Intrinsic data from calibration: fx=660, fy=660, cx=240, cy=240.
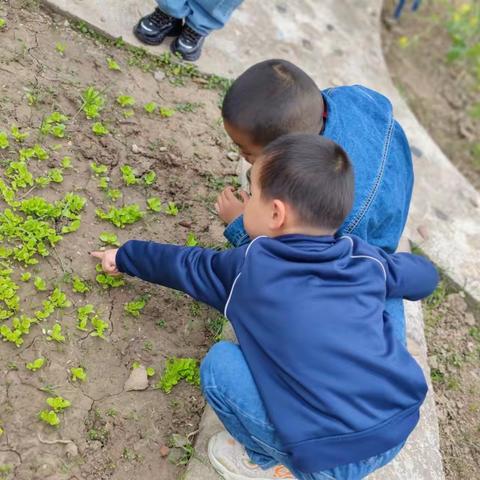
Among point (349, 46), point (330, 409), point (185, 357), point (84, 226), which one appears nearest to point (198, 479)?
point (185, 357)

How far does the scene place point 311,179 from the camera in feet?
6.32

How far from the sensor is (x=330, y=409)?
176cm

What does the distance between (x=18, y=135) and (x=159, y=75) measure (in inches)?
35.8

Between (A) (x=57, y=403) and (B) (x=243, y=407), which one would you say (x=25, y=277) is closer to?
(A) (x=57, y=403)

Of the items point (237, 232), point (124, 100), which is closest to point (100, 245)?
point (237, 232)

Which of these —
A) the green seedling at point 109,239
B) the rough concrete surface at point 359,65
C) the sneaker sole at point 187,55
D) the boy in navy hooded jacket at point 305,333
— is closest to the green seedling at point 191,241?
the green seedling at point 109,239

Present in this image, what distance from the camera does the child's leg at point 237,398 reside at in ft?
6.24

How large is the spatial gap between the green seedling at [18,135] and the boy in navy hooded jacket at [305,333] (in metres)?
0.98

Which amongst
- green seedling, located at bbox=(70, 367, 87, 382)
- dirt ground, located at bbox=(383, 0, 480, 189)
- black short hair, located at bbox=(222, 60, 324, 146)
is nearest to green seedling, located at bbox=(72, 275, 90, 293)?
green seedling, located at bbox=(70, 367, 87, 382)

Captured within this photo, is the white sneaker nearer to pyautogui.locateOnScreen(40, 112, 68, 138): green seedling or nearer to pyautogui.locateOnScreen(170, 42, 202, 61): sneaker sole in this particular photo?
pyautogui.locateOnScreen(40, 112, 68, 138): green seedling

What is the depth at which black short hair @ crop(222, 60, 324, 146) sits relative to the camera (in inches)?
89.4

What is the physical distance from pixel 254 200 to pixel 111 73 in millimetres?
1451

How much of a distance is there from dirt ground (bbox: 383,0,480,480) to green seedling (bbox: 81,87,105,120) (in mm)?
1808

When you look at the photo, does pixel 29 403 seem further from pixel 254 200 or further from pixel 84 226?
pixel 254 200
